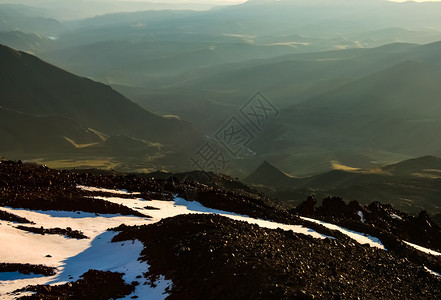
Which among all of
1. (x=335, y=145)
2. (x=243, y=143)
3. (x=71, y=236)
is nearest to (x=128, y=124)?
(x=243, y=143)

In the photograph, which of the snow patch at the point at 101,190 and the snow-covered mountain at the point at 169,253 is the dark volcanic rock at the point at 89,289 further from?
the snow patch at the point at 101,190

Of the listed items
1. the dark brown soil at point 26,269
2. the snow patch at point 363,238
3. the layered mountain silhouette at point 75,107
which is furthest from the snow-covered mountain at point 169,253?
the layered mountain silhouette at point 75,107

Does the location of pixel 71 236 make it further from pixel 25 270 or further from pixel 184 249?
pixel 184 249

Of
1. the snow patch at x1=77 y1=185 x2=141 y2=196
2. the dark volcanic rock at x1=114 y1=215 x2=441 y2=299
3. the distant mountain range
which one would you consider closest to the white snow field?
the dark volcanic rock at x1=114 y1=215 x2=441 y2=299

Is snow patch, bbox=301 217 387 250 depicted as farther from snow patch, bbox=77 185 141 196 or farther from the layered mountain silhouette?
the layered mountain silhouette

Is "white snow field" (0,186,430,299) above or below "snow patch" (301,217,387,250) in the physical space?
above

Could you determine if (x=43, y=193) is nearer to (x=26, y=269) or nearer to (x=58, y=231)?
(x=58, y=231)
